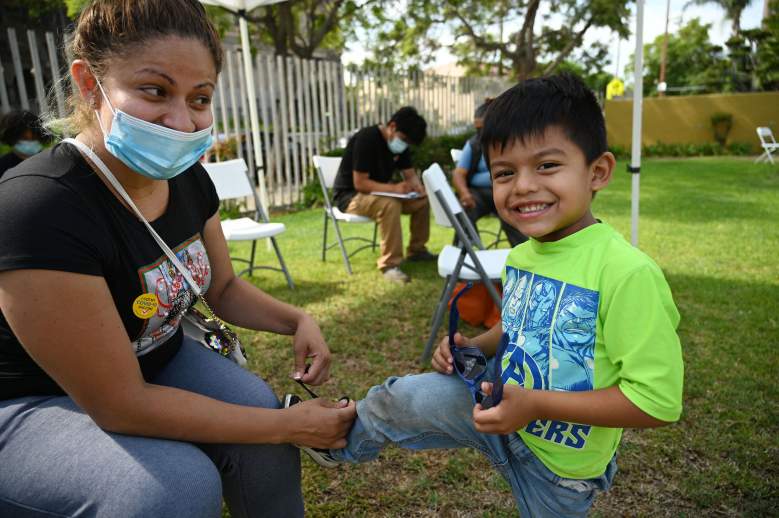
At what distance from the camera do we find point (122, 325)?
45.1 inches

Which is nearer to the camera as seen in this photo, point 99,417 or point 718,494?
point 99,417

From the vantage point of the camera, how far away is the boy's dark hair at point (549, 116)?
1.19 m

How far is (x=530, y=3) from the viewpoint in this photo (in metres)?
17.3

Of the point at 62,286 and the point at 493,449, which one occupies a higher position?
the point at 62,286

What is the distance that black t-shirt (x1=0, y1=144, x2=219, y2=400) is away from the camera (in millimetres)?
1046

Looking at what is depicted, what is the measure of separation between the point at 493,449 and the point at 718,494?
3.81 ft

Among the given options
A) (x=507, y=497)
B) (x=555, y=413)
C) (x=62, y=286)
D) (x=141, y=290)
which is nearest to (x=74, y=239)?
(x=62, y=286)

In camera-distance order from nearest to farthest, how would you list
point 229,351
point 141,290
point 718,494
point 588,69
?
point 141,290
point 229,351
point 718,494
point 588,69

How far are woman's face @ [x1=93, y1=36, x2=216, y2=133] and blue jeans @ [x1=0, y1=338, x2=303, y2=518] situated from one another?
2.27 feet

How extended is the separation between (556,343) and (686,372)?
2.10 meters

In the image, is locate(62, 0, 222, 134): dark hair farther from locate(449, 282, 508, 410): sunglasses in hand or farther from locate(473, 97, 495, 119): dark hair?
locate(473, 97, 495, 119): dark hair

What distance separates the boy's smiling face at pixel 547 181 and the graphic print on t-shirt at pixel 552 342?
0.15 meters

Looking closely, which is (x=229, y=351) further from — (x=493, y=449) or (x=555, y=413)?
(x=555, y=413)

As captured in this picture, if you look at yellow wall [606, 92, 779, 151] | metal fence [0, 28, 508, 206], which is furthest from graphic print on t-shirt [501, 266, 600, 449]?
yellow wall [606, 92, 779, 151]
